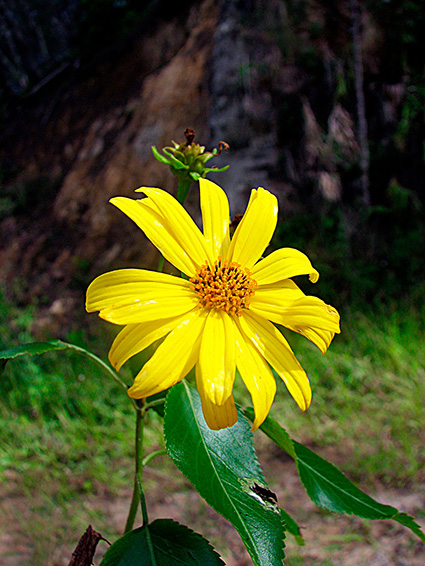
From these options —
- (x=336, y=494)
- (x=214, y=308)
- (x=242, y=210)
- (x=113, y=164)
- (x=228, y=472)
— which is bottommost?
(x=242, y=210)

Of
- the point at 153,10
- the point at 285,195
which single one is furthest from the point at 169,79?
the point at 285,195

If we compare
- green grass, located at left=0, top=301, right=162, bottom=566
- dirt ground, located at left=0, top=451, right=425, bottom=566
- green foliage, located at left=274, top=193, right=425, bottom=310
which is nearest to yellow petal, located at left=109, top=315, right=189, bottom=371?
dirt ground, located at left=0, top=451, right=425, bottom=566

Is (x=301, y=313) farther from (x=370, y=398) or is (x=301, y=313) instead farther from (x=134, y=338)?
(x=370, y=398)

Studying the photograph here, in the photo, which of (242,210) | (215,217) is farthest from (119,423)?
(215,217)

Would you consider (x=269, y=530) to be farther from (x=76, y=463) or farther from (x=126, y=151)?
(x=126, y=151)

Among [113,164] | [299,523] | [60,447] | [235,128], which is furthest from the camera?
[113,164]

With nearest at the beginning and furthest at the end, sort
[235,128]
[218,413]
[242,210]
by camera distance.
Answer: [218,413]
[242,210]
[235,128]
